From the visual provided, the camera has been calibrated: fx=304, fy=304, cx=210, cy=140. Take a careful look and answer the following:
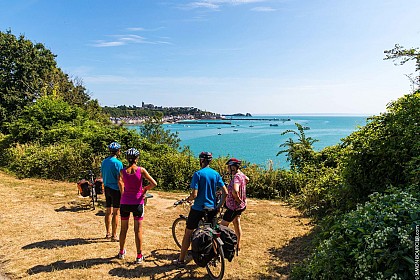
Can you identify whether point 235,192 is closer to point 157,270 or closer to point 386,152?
point 157,270

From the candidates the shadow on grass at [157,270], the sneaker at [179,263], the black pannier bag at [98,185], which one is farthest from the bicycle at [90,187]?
the sneaker at [179,263]

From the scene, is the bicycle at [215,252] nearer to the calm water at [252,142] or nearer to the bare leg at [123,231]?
the bare leg at [123,231]

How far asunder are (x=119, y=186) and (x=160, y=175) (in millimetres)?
6471

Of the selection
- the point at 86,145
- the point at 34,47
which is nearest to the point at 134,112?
the point at 34,47

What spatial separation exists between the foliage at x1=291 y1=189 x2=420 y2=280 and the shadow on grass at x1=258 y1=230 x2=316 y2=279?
4.70ft

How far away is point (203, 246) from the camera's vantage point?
437 centimetres

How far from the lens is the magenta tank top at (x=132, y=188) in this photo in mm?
4797

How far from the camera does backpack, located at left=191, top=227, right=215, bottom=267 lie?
4363 mm

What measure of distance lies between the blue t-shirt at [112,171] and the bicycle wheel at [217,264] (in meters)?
2.23

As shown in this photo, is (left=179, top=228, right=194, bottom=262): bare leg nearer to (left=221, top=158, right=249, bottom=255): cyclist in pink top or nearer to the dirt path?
the dirt path

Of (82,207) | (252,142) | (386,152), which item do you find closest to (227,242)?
(386,152)

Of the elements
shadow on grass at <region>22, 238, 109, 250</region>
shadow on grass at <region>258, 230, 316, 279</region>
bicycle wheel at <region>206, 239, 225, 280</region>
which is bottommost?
shadow on grass at <region>258, 230, 316, 279</region>

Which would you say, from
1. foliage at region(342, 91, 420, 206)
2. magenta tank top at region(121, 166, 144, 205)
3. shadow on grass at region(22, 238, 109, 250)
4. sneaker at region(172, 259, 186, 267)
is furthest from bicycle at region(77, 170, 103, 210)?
foliage at region(342, 91, 420, 206)

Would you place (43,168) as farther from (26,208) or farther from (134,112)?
(134,112)
